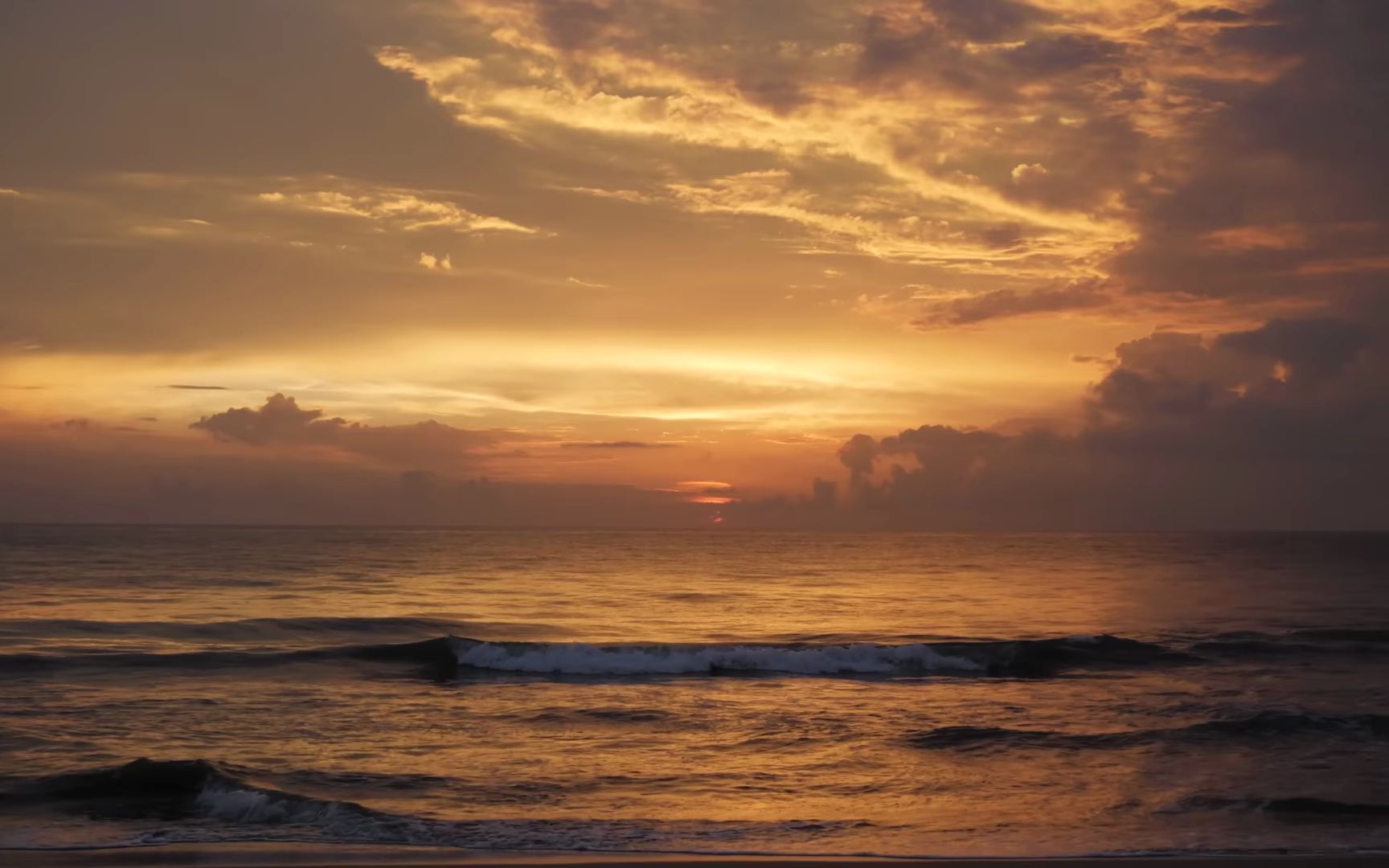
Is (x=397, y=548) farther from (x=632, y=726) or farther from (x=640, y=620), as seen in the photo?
(x=632, y=726)

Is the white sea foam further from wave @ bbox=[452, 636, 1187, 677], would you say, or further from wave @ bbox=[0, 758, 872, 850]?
wave @ bbox=[0, 758, 872, 850]

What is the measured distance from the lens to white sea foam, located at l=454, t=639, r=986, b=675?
28719mm

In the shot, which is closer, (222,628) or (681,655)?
(681,655)

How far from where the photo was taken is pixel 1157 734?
730 inches

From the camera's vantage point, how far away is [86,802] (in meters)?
13.8

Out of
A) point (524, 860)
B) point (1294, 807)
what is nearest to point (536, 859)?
point (524, 860)

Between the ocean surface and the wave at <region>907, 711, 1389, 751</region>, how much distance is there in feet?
0.28

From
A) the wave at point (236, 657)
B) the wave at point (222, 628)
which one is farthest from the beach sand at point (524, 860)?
the wave at point (222, 628)

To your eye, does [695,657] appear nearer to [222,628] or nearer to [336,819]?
[222,628]

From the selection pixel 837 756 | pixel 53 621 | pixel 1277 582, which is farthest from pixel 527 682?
pixel 1277 582

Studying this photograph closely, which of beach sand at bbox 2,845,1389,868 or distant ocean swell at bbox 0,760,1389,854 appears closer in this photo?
beach sand at bbox 2,845,1389,868

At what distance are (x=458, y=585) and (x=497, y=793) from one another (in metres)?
42.7

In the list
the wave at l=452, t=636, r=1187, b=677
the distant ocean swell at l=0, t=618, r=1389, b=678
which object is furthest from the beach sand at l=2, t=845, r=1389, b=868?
the wave at l=452, t=636, r=1187, b=677

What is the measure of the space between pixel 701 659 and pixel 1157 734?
1343cm
